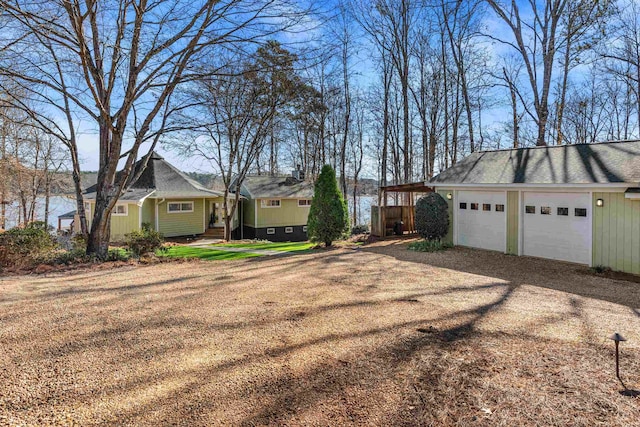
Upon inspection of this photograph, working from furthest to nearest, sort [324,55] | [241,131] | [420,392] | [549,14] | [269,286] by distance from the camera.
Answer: [241,131]
[549,14]
[324,55]
[269,286]
[420,392]

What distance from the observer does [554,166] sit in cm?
965

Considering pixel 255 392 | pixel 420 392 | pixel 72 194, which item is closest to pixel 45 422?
pixel 255 392

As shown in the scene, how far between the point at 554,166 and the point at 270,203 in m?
15.3

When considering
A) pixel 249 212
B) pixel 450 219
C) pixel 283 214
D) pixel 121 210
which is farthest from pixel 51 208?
pixel 450 219

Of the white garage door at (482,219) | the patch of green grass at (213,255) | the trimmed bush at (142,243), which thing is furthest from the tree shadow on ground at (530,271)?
the trimmed bush at (142,243)

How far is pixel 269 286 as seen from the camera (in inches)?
242

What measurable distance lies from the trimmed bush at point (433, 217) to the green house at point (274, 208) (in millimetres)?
11459

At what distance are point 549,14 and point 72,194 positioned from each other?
87.3 feet

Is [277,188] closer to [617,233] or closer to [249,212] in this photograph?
[249,212]

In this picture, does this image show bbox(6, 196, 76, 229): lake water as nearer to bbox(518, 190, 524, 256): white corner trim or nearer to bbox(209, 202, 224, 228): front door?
bbox(209, 202, 224, 228): front door

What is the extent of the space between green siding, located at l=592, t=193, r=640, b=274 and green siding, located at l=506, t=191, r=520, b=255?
73.9 inches

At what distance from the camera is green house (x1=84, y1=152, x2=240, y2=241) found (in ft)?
56.8

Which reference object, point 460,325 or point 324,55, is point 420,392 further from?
point 324,55

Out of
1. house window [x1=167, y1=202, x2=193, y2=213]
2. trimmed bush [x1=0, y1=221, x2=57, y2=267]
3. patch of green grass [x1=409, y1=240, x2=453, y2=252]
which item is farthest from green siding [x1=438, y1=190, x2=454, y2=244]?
house window [x1=167, y1=202, x2=193, y2=213]
